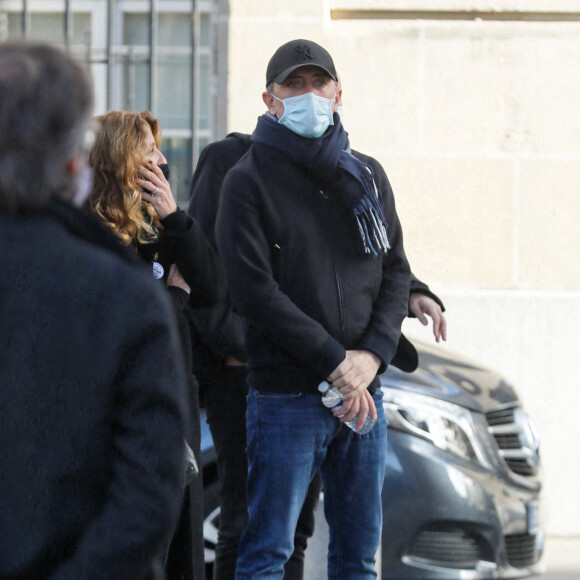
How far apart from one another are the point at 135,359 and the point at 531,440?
11.3 ft

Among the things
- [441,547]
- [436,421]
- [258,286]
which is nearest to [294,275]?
[258,286]

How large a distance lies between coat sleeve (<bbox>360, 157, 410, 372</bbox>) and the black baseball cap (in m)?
0.31

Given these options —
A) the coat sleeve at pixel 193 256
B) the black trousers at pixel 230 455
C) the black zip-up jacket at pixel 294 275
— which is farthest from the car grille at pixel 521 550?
the coat sleeve at pixel 193 256

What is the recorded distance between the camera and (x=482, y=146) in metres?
6.73

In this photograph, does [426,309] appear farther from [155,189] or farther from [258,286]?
[155,189]

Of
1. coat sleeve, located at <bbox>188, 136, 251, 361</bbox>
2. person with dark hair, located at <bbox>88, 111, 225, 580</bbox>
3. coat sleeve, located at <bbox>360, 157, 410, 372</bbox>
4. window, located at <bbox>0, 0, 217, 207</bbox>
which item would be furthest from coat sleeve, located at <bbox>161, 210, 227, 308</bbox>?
window, located at <bbox>0, 0, 217, 207</bbox>

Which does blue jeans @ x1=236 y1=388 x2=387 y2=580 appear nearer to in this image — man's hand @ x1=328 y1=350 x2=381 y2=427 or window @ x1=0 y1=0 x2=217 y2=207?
man's hand @ x1=328 y1=350 x2=381 y2=427

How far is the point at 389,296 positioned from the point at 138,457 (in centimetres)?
188

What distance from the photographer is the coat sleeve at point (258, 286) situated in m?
3.19

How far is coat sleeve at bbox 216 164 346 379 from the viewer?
3.19 meters

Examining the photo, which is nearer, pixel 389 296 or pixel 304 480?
pixel 304 480

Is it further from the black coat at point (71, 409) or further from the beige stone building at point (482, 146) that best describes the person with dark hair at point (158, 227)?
the beige stone building at point (482, 146)

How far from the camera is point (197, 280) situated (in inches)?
132

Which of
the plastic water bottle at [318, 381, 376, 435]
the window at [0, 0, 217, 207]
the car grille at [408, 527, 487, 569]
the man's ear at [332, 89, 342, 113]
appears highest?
the window at [0, 0, 217, 207]
